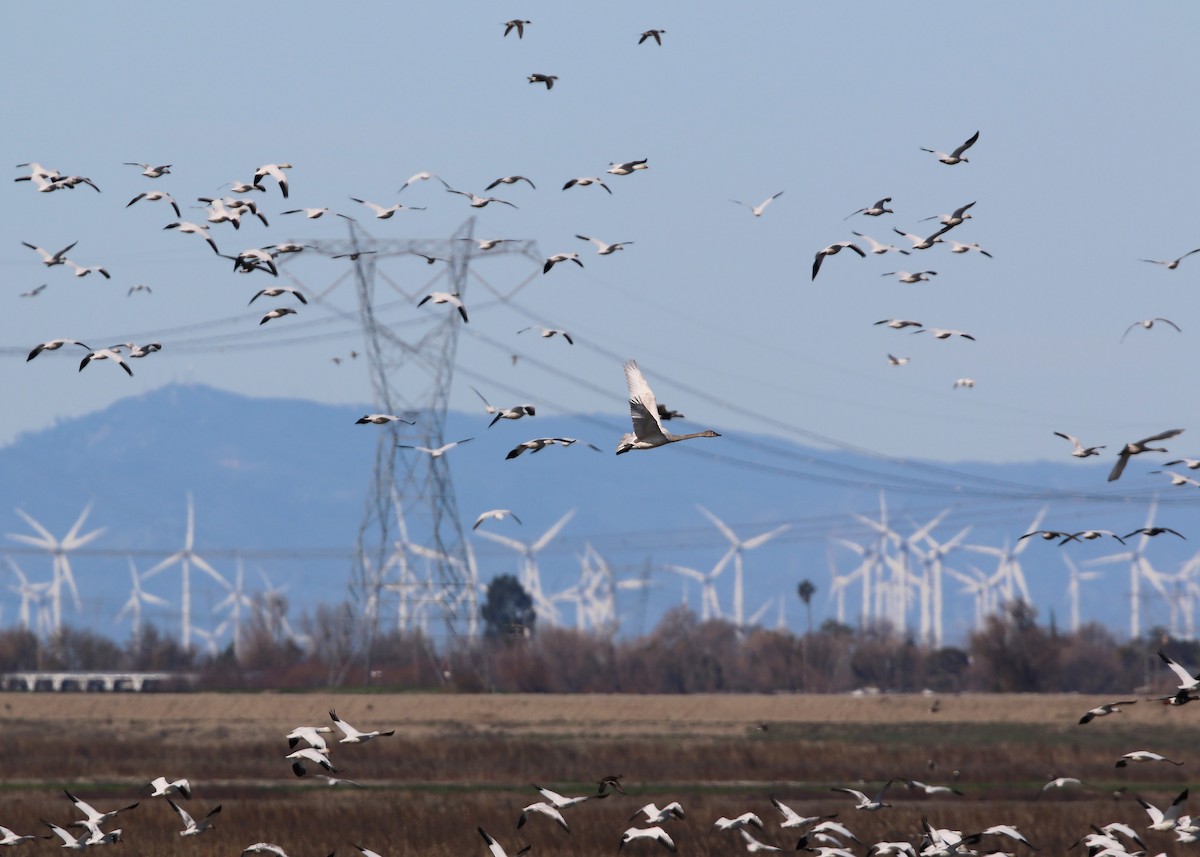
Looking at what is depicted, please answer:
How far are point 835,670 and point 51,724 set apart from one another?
9290cm

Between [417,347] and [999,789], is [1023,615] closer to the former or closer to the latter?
[417,347]

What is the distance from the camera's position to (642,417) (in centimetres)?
3044

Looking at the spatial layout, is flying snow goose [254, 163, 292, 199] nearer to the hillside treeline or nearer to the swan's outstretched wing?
the swan's outstretched wing

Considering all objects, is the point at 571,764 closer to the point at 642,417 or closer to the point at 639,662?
the point at 642,417

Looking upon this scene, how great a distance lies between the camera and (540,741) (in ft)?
299

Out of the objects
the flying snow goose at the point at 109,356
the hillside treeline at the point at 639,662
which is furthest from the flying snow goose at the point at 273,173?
the hillside treeline at the point at 639,662

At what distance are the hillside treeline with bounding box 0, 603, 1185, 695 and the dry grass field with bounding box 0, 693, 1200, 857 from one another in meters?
15.6

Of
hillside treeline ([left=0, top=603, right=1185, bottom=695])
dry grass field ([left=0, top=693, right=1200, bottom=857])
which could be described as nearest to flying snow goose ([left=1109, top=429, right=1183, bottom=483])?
dry grass field ([left=0, top=693, right=1200, bottom=857])

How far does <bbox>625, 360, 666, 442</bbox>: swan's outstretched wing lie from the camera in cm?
2991

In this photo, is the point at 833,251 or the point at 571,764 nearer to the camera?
the point at 833,251

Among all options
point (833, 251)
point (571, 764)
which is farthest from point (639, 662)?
point (833, 251)

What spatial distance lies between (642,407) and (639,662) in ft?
478

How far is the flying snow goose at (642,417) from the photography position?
1179 inches

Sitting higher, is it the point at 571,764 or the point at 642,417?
the point at 642,417
